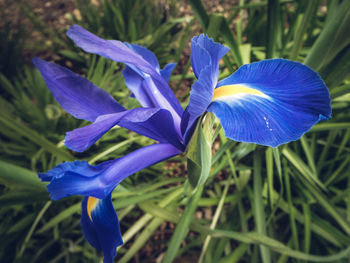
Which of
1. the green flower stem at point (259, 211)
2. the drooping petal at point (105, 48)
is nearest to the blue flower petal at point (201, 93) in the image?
the drooping petal at point (105, 48)

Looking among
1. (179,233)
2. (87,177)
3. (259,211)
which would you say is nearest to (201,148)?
(87,177)

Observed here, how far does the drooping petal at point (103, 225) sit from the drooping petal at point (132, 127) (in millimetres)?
118

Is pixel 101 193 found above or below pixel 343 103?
above

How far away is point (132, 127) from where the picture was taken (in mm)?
578

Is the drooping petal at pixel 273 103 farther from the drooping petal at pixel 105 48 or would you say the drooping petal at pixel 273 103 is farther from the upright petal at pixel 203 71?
the drooping petal at pixel 105 48

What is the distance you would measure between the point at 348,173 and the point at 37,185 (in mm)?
991

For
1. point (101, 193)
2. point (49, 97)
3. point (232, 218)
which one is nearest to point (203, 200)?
point (232, 218)

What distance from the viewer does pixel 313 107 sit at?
0.37m

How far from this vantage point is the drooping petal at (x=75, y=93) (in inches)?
22.3

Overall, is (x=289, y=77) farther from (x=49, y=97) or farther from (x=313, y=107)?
(x=49, y=97)

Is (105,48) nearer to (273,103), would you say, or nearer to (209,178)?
(273,103)

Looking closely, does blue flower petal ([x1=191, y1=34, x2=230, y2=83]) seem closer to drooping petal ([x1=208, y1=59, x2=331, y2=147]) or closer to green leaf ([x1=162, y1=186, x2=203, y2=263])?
drooping petal ([x1=208, y1=59, x2=331, y2=147])

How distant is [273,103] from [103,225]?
365mm

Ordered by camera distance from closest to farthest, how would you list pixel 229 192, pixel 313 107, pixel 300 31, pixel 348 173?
pixel 313 107 → pixel 300 31 → pixel 348 173 → pixel 229 192
